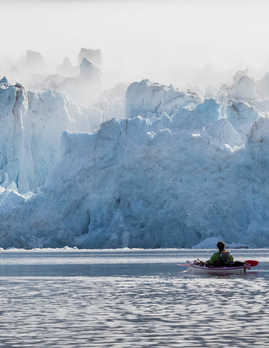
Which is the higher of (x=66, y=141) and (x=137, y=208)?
(x=66, y=141)

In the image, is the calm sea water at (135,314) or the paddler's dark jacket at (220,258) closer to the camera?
the calm sea water at (135,314)

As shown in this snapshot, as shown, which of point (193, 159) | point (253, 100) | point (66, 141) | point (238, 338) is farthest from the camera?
point (253, 100)

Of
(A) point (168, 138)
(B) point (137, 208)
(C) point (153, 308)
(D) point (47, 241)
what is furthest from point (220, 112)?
(C) point (153, 308)

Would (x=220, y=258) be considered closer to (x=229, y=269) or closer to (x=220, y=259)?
(x=220, y=259)

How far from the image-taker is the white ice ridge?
6844 cm

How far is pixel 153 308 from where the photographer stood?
1630 centimetres

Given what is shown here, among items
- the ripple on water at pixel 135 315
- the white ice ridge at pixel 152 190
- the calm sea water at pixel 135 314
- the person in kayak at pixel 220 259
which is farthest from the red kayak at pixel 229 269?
the white ice ridge at pixel 152 190

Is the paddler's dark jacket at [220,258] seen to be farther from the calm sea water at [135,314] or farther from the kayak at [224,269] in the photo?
the calm sea water at [135,314]

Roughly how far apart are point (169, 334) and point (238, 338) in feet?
3.86

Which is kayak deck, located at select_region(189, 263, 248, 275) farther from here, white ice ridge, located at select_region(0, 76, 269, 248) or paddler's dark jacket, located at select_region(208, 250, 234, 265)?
white ice ridge, located at select_region(0, 76, 269, 248)

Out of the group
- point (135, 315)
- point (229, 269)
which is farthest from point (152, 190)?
point (135, 315)

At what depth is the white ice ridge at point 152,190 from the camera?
6844 cm

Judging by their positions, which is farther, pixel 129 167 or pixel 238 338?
pixel 129 167

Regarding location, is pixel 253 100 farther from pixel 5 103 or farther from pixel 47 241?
pixel 47 241
